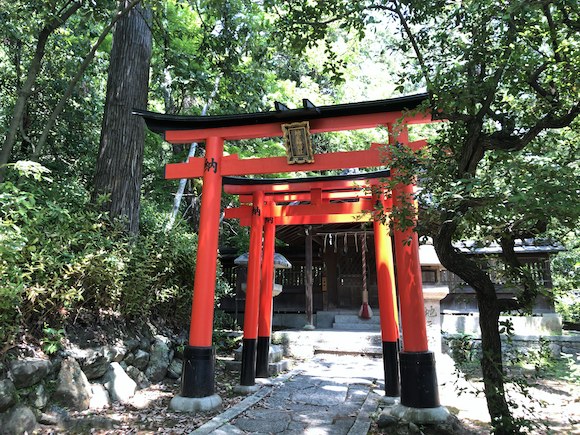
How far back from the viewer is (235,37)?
8344 mm

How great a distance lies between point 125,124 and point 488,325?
22.0ft

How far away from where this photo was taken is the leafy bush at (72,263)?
418cm

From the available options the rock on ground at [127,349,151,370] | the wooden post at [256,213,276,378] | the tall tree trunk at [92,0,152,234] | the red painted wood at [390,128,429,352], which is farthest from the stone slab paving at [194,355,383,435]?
the tall tree trunk at [92,0,152,234]

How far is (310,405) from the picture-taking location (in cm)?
611

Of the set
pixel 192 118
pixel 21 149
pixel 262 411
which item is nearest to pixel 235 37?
pixel 192 118

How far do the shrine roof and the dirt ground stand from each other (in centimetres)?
338

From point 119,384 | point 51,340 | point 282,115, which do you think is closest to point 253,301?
point 119,384

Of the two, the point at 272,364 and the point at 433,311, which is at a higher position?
the point at 433,311

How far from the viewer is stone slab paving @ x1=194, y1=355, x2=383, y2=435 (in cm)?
491

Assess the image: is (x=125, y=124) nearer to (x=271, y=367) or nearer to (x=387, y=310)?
(x=271, y=367)

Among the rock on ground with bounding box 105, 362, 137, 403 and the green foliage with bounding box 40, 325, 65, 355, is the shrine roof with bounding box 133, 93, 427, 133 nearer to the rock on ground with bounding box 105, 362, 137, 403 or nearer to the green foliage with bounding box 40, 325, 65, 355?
the green foliage with bounding box 40, 325, 65, 355

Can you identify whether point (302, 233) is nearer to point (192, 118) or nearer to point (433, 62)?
point (192, 118)

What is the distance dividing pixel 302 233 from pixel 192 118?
886cm

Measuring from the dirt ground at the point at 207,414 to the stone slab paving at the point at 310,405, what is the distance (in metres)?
0.34
